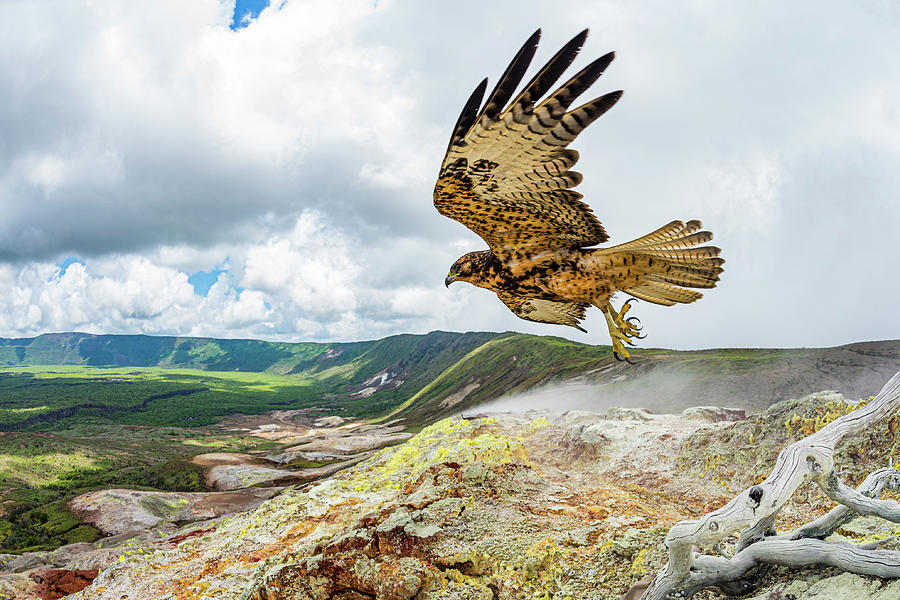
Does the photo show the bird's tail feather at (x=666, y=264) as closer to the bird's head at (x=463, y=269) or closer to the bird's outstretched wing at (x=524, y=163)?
the bird's outstretched wing at (x=524, y=163)

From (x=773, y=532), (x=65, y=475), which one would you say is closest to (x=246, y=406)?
(x=65, y=475)

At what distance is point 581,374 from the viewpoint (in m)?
78.1

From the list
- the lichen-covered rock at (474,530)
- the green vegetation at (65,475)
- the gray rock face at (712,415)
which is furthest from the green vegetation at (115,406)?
the gray rock face at (712,415)

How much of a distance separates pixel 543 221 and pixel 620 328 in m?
1.45

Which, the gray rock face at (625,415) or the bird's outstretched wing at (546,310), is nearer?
the bird's outstretched wing at (546,310)

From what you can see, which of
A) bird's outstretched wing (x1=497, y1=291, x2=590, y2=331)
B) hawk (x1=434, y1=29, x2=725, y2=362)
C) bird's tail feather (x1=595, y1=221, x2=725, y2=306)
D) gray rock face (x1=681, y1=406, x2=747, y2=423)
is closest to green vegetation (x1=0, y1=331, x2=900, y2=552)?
gray rock face (x1=681, y1=406, x2=747, y2=423)

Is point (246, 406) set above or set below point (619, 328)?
below

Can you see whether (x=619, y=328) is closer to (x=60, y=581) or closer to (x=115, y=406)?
(x=60, y=581)

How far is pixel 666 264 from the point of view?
16.6 feet

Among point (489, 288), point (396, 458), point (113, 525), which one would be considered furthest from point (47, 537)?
point (489, 288)

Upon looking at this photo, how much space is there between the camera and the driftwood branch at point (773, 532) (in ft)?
11.1

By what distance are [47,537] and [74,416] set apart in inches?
5405

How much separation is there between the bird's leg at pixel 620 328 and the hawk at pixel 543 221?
0.4 inches

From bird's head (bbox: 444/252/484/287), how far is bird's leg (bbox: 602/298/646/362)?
161cm
